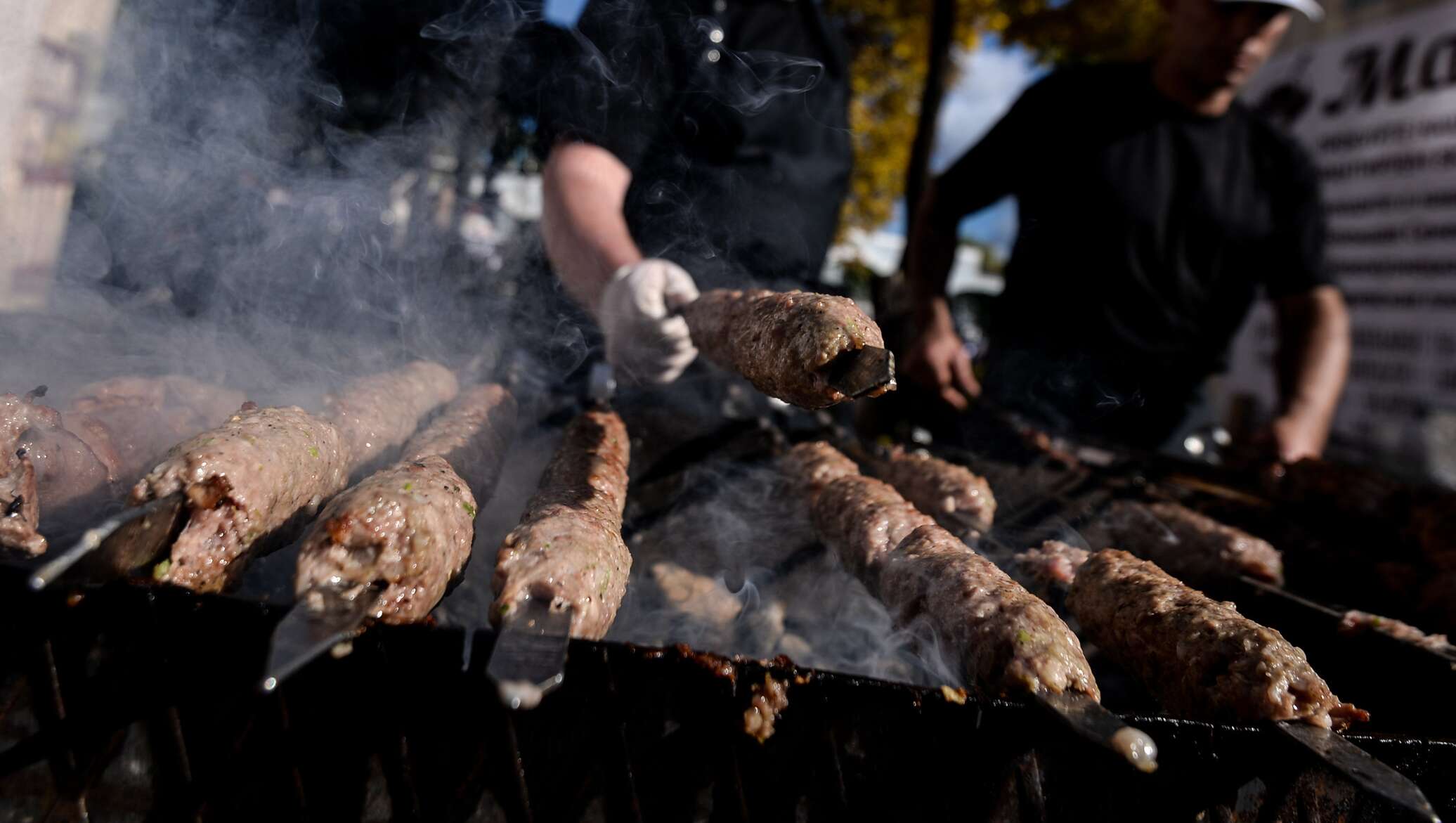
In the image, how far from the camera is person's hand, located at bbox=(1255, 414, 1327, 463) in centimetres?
490

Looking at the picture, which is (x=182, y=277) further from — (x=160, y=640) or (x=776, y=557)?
(x=776, y=557)

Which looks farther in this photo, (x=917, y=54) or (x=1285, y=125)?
(x=917, y=54)

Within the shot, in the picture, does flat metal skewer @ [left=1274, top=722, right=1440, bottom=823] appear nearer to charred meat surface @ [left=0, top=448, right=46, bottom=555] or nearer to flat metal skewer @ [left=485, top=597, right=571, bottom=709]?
flat metal skewer @ [left=485, top=597, right=571, bottom=709]

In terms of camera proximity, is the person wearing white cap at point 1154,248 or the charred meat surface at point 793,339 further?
the person wearing white cap at point 1154,248

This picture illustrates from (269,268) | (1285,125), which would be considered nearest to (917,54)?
(1285,125)

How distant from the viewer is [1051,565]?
2564mm

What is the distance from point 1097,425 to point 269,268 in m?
6.05

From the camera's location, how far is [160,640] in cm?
150

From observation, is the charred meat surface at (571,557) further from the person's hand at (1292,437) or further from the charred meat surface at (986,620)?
the person's hand at (1292,437)

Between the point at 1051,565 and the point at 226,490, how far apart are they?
2.57 m

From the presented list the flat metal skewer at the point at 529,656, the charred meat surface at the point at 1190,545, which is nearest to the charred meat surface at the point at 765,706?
the flat metal skewer at the point at 529,656

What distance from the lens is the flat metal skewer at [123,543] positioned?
1269mm

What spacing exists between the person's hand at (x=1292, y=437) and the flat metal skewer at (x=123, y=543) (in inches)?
230

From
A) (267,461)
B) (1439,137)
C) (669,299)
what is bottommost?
A: (267,461)
